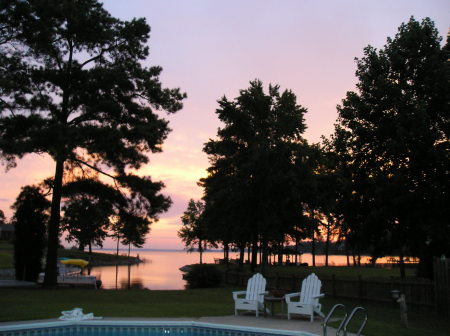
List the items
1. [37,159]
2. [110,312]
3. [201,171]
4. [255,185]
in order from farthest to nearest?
[201,171] < [255,185] < [37,159] < [110,312]

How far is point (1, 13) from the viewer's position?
19.5 m

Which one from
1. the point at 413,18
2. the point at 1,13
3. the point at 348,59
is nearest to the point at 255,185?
the point at 348,59

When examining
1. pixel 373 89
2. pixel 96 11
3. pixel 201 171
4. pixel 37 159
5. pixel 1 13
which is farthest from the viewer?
pixel 201 171

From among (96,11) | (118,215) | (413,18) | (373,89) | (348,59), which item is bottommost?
(118,215)

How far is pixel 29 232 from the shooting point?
2547cm

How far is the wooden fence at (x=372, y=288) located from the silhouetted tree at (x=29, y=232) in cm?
1246

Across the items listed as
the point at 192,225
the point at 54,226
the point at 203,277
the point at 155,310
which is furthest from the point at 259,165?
the point at 192,225

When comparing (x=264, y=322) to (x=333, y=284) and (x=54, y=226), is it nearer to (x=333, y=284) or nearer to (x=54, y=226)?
(x=333, y=284)

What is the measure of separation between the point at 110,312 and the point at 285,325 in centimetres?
491

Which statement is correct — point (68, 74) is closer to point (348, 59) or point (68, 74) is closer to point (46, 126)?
point (46, 126)

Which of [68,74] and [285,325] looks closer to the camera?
[285,325]

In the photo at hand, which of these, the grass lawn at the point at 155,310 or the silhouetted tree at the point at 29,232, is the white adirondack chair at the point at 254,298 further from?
the silhouetted tree at the point at 29,232

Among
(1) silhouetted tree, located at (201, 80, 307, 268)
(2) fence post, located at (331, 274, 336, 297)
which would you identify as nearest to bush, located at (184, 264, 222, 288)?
(1) silhouetted tree, located at (201, 80, 307, 268)

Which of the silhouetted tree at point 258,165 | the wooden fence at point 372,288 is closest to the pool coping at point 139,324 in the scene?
the wooden fence at point 372,288
